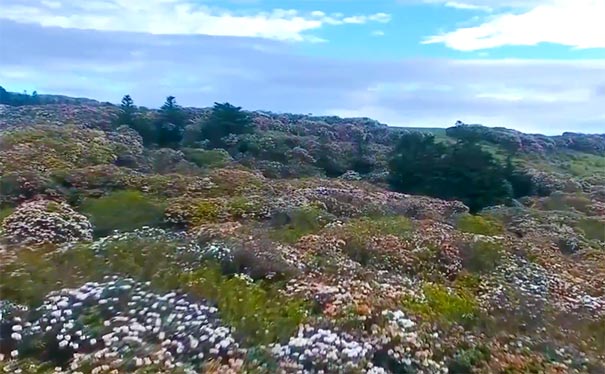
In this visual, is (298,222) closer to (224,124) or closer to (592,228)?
(592,228)

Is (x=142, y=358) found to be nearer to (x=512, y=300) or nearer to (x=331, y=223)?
(x=512, y=300)

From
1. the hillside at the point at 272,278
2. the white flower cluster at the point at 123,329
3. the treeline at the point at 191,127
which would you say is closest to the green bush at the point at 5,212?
the hillside at the point at 272,278

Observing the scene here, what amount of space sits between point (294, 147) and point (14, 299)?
22.1m

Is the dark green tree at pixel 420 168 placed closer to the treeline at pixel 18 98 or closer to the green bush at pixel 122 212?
the green bush at pixel 122 212

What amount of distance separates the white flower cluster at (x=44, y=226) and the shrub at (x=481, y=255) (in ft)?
17.1

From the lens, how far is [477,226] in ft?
47.0

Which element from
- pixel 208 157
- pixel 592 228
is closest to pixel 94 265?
pixel 592 228

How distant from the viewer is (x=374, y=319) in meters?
7.61

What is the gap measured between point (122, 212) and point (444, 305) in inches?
229

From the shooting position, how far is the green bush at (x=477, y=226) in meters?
13.9

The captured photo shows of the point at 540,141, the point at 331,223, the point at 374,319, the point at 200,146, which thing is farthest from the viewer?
the point at 540,141

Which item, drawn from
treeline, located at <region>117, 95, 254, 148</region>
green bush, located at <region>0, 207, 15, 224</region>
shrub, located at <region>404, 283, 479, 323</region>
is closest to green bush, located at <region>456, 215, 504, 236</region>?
shrub, located at <region>404, 283, 479, 323</region>

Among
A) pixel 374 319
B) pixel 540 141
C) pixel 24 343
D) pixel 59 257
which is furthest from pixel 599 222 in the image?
pixel 540 141

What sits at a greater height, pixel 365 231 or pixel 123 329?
pixel 365 231
